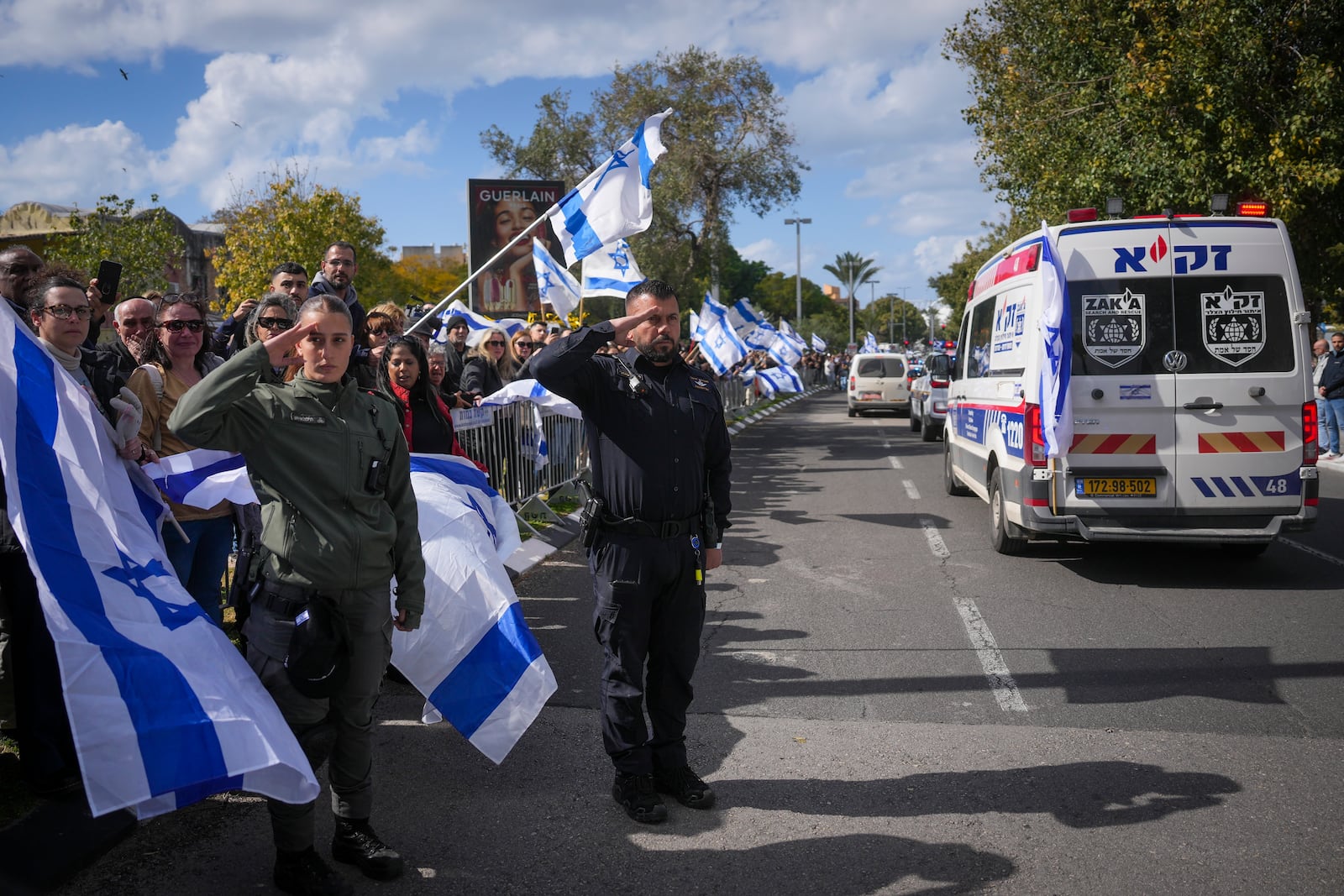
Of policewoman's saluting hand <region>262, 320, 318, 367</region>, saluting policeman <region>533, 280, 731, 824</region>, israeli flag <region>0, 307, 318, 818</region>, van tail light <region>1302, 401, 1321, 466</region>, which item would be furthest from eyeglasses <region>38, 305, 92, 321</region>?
van tail light <region>1302, 401, 1321, 466</region>

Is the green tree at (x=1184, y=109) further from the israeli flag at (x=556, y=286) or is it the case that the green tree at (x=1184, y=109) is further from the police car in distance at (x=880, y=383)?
the police car in distance at (x=880, y=383)

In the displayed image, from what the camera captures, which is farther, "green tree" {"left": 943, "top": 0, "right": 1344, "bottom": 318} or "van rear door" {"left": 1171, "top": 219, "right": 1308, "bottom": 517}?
"green tree" {"left": 943, "top": 0, "right": 1344, "bottom": 318}

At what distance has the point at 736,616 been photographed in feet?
24.1

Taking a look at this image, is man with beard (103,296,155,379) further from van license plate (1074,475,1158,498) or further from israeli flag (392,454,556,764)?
van license plate (1074,475,1158,498)

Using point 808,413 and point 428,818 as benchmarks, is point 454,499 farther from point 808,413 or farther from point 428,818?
point 808,413

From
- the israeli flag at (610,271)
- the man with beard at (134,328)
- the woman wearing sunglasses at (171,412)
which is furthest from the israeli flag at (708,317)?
the woman wearing sunglasses at (171,412)

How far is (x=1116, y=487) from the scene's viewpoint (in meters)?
7.96

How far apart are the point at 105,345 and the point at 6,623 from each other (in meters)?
1.55

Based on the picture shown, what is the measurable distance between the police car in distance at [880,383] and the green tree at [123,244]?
60.3ft

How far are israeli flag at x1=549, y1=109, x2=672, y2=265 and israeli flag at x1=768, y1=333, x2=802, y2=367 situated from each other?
563 inches

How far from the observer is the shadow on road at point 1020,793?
13.6 ft

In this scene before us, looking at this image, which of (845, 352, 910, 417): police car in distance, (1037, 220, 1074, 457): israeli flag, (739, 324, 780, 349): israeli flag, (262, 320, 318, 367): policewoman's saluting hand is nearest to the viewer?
(262, 320, 318, 367): policewoman's saluting hand

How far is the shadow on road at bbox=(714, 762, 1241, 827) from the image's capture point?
4.16 meters

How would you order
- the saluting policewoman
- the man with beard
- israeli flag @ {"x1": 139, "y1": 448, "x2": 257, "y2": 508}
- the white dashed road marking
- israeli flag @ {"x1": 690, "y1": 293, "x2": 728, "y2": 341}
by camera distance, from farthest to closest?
israeli flag @ {"x1": 690, "y1": 293, "x2": 728, "y2": 341} < the white dashed road marking < the man with beard < israeli flag @ {"x1": 139, "y1": 448, "x2": 257, "y2": 508} < the saluting policewoman
